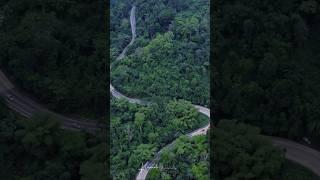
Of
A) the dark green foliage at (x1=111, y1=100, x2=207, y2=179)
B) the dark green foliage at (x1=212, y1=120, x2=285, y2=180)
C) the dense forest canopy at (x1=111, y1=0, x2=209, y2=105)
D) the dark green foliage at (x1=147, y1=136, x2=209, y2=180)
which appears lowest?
the dark green foliage at (x1=212, y1=120, x2=285, y2=180)

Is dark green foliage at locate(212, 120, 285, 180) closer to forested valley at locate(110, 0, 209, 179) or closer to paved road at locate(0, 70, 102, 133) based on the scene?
forested valley at locate(110, 0, 209, 179)

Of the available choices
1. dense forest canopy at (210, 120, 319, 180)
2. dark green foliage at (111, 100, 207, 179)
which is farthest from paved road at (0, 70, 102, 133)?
dense forest canopy at (210, 120, 319, 180)

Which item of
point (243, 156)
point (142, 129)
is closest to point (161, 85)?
point (142, 129)

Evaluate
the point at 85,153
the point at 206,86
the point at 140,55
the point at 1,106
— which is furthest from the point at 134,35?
the point at 1,106

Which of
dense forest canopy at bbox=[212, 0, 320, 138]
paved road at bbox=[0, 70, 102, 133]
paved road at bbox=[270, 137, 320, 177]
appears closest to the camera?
paved road at bbox=[270, 137, 320, 177]

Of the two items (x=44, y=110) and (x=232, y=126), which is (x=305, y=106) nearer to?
(x=232, y=126)

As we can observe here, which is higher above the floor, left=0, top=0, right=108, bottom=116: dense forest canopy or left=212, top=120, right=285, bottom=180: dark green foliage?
left=0, top=0, right=108, bottom=116: dense forest canopy

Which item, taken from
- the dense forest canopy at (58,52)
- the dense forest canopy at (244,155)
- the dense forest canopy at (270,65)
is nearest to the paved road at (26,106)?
the dense forest canopy at (58,52)
